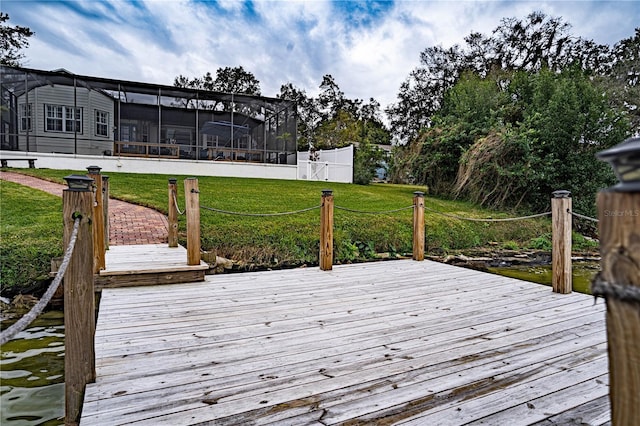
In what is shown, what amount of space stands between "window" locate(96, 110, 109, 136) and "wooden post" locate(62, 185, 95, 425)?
665 inches

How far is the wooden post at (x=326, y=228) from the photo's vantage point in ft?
17.3

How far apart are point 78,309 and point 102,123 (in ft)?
56.5

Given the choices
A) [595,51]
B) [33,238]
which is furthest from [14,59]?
[595,51]

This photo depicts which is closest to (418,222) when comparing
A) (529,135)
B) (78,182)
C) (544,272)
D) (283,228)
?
(283,228)

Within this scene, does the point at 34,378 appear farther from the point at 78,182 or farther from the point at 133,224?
the point at 133,224

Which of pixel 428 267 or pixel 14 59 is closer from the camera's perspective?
pixel 428 267

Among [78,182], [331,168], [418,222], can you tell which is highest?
[331,168]

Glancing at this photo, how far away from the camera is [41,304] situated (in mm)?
1571

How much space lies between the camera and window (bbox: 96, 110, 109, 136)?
54.9 feet

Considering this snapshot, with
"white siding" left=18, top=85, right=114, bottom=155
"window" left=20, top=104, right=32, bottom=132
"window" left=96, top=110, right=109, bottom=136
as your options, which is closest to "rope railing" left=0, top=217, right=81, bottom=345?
"white siding" left=18, top=85, right=114, bottom=155

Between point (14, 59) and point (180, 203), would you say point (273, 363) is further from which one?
point (14, 59)

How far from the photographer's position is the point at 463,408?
6.55ft

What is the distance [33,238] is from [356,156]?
548 inches

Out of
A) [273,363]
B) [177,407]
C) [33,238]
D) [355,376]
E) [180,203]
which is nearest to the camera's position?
[177,407]
